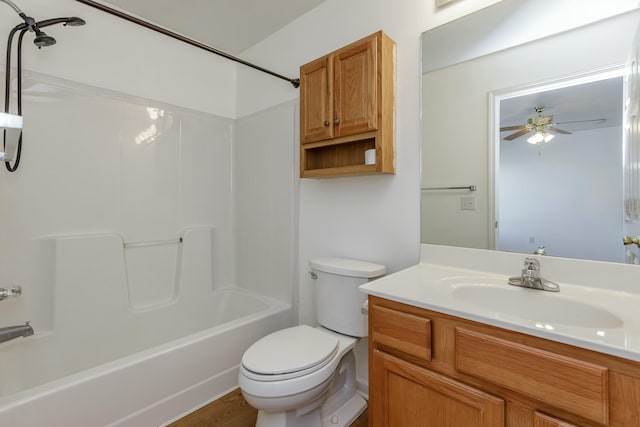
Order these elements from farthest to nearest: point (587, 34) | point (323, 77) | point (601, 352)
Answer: point (323, 77), point (587, 34), point (601, 352)

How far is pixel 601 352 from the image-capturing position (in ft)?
2.25

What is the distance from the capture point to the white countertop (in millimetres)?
706

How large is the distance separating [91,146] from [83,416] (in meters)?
1.47

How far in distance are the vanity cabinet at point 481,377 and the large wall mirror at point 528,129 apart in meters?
0.53

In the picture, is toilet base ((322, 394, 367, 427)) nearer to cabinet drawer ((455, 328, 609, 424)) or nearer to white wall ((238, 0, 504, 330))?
white wall ((238, 0, 504, 330))

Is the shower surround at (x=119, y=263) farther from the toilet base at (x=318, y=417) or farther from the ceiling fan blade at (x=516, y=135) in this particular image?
the ceiling fan blade at (x=516, y=135)

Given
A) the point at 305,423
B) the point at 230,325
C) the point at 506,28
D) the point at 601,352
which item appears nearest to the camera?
the point at 601,352

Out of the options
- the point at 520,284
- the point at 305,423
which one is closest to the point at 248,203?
the point at 305,423

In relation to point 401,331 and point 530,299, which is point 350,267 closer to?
point 401,331

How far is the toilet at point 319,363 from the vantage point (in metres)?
1.18

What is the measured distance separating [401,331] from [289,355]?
52 cm

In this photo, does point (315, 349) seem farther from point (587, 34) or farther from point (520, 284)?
point (587, 34)

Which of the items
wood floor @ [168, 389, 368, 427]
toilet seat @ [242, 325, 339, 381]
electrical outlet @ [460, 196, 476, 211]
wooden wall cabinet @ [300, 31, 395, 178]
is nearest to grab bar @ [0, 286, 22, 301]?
wood floor @ [168, 389, 368, 427]

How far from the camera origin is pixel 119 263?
1945 millimetres
